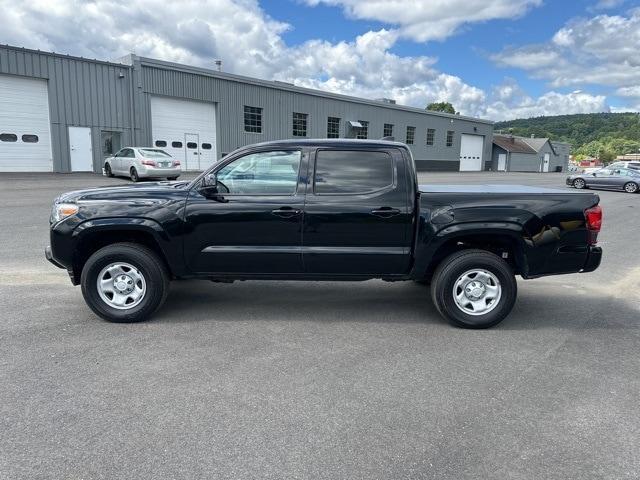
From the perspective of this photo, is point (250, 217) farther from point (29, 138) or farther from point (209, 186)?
point (29, 138)

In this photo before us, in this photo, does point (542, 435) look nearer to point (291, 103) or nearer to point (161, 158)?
point (161, 158)

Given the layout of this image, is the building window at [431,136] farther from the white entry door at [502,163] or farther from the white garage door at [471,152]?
the white entry door at [502,163]

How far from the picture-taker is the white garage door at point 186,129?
28.0m

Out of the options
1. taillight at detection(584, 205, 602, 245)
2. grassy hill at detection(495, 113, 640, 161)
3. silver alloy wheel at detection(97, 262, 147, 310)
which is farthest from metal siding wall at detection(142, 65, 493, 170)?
grassy hill at detection(495, 113, 640, 161)

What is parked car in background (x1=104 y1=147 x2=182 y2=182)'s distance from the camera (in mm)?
20312

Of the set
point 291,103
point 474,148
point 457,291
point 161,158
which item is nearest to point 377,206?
point 457,291

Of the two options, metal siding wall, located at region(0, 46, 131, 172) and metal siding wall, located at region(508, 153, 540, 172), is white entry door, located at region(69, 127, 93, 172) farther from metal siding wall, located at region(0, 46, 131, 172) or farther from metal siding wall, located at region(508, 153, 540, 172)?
metal siding wall, located at region(508, 153, 540, 172)

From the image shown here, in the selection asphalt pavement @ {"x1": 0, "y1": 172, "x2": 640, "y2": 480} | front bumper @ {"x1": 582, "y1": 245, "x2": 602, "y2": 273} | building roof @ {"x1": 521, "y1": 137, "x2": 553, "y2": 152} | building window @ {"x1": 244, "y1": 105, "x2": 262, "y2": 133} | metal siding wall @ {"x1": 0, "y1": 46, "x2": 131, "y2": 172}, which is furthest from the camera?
building roof @ {"x1": 521, "y1": 137, "x2": 553, "y2": 152}

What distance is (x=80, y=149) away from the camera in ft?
81.9

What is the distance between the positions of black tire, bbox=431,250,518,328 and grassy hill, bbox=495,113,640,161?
129870 millimetres

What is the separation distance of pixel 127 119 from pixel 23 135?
5081 millimetres

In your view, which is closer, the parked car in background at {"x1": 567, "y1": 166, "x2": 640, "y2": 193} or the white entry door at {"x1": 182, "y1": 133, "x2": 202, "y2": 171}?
the parked car in background at {"x1": 567, "y1": 166, "x2": 640, "y2": 193}

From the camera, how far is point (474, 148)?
56.9 metres

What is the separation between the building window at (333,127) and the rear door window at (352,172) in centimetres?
3490
